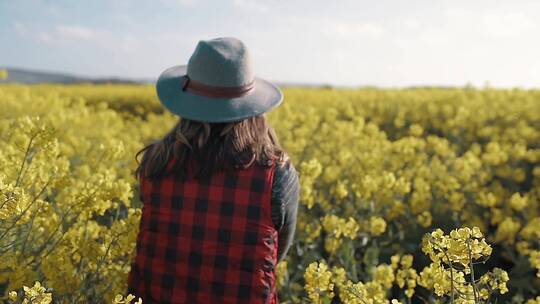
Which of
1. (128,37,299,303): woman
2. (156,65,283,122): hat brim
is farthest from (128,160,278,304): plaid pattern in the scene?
(156,65,283,122): hat brim

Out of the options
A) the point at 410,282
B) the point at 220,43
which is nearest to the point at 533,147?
the point at 410,282

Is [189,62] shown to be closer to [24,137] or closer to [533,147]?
[24,137]

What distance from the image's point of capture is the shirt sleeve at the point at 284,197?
7.25 feet

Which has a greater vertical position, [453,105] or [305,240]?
[453,105]

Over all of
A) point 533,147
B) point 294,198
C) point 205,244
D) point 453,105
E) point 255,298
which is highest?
point 453,105

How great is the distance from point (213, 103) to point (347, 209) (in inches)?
83.9

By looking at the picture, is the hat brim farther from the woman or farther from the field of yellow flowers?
the field of yellow flowers

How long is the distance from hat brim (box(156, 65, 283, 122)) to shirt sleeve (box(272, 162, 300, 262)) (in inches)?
8.7

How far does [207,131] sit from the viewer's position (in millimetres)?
2225

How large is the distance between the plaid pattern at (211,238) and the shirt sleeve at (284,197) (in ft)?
0.12

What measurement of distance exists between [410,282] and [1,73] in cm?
543

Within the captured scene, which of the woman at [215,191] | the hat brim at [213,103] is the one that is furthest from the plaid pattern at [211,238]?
the hat brim at [213,103]

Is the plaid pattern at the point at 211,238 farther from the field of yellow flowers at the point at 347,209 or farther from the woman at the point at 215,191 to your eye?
the field of yellow flowers at the point at 347,209

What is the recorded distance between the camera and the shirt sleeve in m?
2.21
